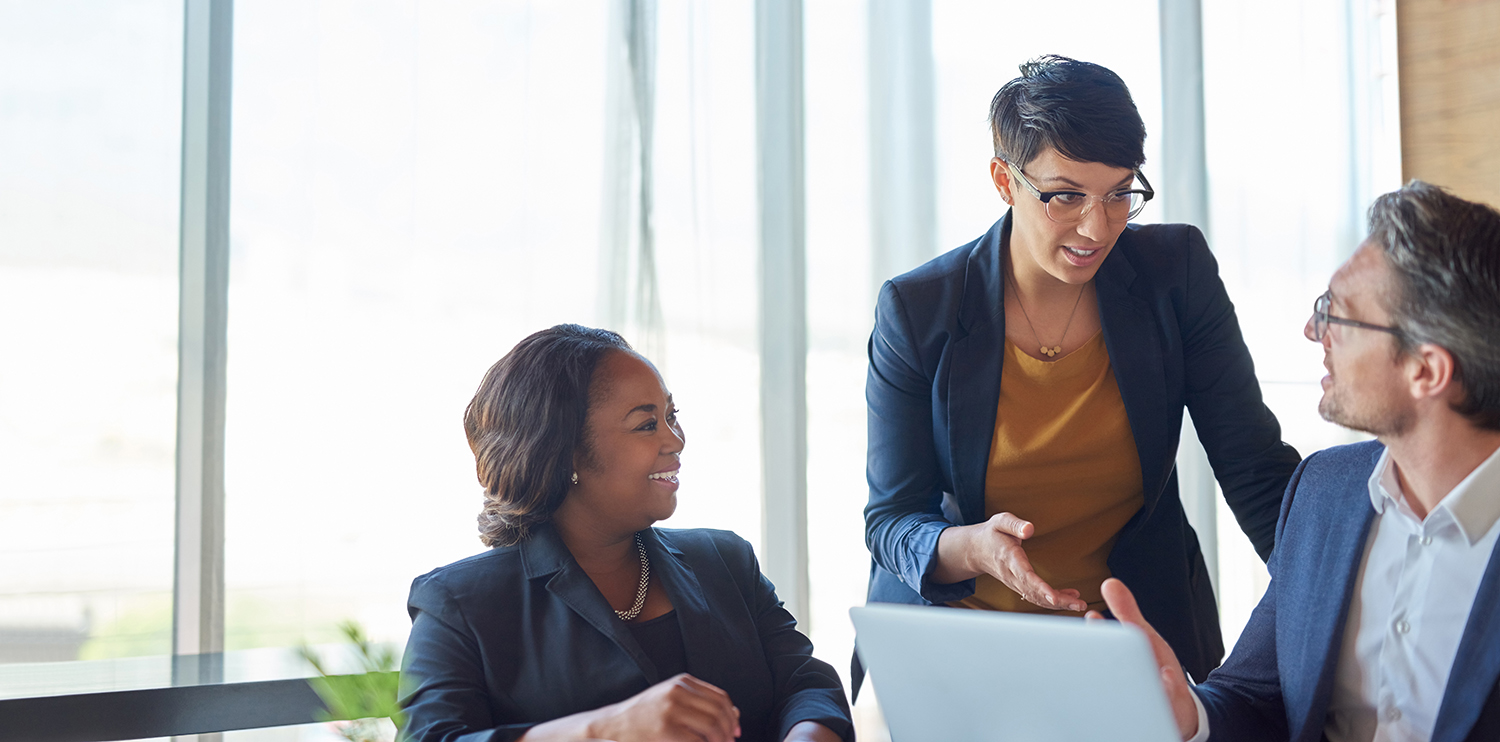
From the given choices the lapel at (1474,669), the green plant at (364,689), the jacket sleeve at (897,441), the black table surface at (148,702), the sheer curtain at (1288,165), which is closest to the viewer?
the lapel at (1474,669)

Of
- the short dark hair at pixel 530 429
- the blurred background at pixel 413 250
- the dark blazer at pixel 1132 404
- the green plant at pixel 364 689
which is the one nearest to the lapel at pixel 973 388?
the dark blazer at pixel 1132 404

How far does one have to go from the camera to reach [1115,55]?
367 cm

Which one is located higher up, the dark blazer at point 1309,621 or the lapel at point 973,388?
the lapel at point 973,388

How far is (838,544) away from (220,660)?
177cm

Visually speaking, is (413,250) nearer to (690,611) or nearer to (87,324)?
(87,324)

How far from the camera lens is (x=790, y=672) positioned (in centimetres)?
165

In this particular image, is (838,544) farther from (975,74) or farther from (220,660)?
(220,660)

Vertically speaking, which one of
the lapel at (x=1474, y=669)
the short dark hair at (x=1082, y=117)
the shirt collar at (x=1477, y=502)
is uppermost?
the short dark hair at (x=1082, y=117)

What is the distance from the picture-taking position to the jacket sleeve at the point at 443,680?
139 centimetres

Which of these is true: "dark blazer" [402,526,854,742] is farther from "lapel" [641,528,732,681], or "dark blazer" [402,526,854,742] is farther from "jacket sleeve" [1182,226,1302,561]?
"jacket sleeve" [1182,226,1302,561]

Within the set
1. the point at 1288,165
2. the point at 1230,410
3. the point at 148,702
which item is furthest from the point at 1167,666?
the point at 1288,165

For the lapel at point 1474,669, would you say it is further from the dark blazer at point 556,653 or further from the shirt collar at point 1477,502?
the dark blazer at point 556,653

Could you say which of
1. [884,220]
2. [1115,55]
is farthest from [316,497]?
[1115,55]

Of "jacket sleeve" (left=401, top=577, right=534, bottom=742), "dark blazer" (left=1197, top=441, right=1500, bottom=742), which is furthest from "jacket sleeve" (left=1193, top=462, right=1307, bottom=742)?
"jacket sleeve" (left=401, top=577, right=534, bottom=742)
